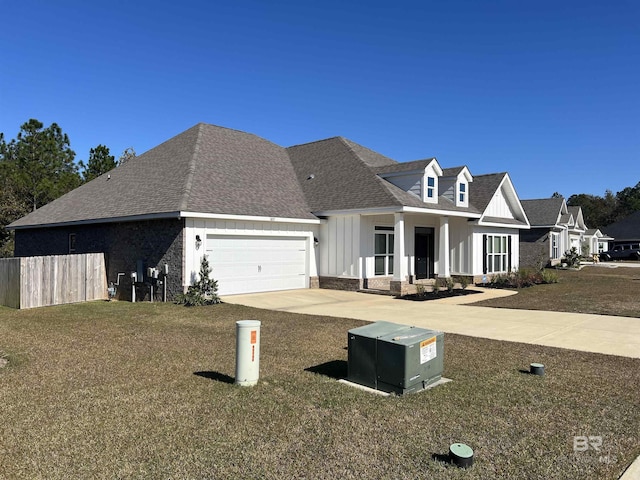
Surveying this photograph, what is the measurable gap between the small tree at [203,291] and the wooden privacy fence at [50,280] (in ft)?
13.2

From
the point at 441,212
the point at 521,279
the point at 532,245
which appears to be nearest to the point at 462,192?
the point at 441,212

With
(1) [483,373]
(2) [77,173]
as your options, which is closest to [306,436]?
(1) [483,373]

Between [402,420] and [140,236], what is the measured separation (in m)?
13.8

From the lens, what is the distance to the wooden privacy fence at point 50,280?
549 inches

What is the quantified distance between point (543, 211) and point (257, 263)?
28864 millimetres

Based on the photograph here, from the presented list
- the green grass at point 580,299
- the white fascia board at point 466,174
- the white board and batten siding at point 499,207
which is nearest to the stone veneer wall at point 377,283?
the green grass at point 580,299

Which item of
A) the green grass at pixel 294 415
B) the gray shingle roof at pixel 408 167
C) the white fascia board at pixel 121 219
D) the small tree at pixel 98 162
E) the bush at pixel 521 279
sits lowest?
the green grass at pixel 294 415

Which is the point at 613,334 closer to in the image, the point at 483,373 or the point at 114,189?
the point at 483,373

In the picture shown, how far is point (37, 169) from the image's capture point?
121 ft

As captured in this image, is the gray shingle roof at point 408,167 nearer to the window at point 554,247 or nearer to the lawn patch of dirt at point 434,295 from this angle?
the lawn patch of dirt at point 434,295

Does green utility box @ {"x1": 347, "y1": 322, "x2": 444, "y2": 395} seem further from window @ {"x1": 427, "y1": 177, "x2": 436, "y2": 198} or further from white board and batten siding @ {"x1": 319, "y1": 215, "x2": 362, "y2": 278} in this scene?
window @ {"x1": 427, "y1": 177, "x2": 436, "y2": 198}

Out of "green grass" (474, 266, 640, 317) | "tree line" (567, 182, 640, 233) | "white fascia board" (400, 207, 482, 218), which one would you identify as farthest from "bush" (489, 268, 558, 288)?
"tree line" (567, 182, 640, 233)

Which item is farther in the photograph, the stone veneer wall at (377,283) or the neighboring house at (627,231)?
the neighboring house at (627,231)

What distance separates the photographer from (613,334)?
9.50 metres
